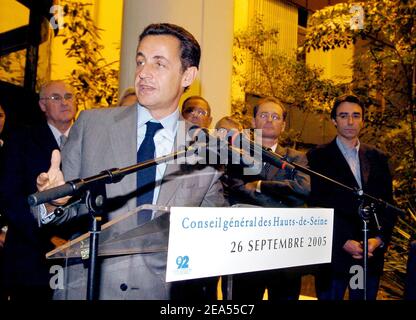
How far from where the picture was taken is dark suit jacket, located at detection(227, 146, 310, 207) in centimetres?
318

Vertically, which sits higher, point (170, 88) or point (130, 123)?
point (170, 88)

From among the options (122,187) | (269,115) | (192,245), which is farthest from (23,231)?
(269,115)

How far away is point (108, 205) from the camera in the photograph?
179 cm

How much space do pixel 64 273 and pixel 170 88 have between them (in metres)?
0.85

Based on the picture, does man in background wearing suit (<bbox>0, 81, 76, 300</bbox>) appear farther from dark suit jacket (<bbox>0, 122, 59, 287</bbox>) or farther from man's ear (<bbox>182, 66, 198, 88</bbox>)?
man's ear (<bbox>182, 66, 198, 88</bbox>)

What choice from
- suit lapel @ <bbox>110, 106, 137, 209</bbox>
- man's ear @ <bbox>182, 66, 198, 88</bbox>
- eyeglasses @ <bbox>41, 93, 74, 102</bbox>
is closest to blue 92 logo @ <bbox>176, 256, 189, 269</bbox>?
suit lapel @ <bbox>110, 106, 137, 209</bbox>

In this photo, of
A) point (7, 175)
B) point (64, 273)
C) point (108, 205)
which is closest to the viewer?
point (64, 273)

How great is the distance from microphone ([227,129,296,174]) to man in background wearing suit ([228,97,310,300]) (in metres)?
1.17

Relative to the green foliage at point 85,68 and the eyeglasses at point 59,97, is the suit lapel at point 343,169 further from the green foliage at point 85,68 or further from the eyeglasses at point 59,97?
the green foliage at point 85,68

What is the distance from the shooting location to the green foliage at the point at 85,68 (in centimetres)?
559

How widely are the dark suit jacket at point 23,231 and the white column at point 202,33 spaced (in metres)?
1.43

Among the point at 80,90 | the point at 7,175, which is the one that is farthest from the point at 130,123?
the point at 80,90

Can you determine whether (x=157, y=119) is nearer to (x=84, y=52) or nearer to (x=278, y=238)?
(x=278, y=238)
